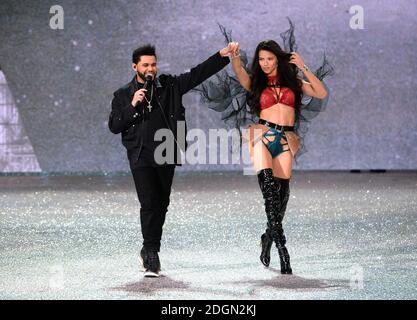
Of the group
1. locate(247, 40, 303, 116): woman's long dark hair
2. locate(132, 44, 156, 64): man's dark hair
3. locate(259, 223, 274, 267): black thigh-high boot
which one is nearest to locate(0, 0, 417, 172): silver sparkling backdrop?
locate(247, 40, 303, 116): woman's long dark hair

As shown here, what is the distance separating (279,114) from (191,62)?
9133 mm

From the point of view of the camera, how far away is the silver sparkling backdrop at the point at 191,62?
15.0 metres

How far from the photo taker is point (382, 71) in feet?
49.5

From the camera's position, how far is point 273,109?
20.0ft

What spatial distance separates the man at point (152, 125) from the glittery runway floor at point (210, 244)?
1.09 feet

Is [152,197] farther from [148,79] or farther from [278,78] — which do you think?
[278,78]

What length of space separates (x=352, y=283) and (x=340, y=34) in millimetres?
9946

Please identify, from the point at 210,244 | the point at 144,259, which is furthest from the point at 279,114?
the point at 210,244

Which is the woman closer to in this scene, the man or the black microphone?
the man

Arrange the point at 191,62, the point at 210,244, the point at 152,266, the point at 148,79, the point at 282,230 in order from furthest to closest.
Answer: the point at 191,62
the point at 210,244
the point at 282,230
the point at 152,266
the point at 148,79

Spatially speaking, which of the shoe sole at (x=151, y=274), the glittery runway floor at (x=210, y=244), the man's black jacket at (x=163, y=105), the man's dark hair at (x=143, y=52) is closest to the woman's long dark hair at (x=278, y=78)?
the man's black jacket at (x=163, y=105)

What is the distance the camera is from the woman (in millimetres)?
6062

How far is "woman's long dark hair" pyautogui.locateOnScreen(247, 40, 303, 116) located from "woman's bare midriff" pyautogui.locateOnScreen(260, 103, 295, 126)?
79 mm

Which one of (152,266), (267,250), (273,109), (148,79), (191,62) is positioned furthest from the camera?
(191,62)
